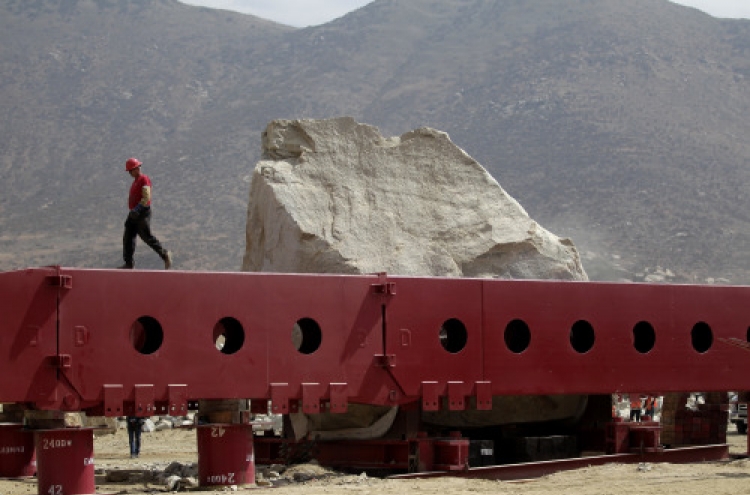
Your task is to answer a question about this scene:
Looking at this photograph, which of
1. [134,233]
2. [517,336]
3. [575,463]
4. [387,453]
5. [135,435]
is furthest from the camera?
[135,435]

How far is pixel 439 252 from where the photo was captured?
18.6 m

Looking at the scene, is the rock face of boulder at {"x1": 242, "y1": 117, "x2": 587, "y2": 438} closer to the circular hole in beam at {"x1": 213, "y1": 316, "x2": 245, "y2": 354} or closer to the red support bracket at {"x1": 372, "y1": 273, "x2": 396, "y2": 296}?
the red support bracket at {"x1": 372, "y1": 273, "x2": 396, "y2": 296}

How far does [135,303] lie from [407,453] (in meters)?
3.82

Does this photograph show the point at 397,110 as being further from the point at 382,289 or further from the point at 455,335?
the point at 382,289

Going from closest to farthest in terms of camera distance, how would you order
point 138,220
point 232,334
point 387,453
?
point 232,334
point 138,220
point 387,453

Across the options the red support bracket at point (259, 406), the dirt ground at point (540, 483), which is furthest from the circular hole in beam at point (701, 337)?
the red support bracket at point (259, 406)

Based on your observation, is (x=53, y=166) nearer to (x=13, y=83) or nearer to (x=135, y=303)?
(x=13, y=83)

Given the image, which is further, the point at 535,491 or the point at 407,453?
the point at 407,453

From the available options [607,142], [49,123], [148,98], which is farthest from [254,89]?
[607,142]

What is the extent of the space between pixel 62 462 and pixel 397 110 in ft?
281

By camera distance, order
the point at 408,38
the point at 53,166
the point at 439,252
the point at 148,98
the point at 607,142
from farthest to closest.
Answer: the point at 408,38 → the point at 148,98 → the point at 53,166 → the point at 607,142 → the point at 439,252

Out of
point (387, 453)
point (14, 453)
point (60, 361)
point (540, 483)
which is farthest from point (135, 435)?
point (60, 361)

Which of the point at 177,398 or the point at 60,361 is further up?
the point at 60,361

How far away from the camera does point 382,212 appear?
61.4 ft
